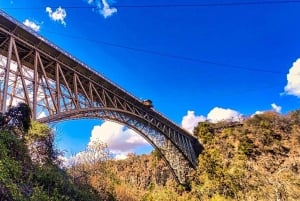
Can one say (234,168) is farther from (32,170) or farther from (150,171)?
(150,171)

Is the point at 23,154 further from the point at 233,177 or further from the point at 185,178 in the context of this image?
the point at 185,178

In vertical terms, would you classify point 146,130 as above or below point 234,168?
above

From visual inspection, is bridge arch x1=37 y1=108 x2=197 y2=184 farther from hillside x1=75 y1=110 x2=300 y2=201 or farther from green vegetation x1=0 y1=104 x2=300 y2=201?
green vegetation x1=0 y1=104 x2=300 y2=201

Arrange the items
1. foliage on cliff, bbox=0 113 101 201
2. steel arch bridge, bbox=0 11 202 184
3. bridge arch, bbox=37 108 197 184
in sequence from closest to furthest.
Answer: foliage on cliff, bbox=0 113 101 201
steel arch bridge, bbox=0 11 202 184
bridge arch, bbox=37 108 197 184

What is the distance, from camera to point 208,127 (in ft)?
200

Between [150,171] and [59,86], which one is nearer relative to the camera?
[59,86]

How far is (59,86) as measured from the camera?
22875 millimetres

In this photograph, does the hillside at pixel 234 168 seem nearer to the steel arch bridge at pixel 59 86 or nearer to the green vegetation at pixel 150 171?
the green vegetation at pixel 150 171

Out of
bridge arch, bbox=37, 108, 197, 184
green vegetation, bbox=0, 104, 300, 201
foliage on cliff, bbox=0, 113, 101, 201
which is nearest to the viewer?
foliage on cliff, bbox=0, 113, 101, 201

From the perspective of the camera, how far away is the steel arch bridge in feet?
65.4

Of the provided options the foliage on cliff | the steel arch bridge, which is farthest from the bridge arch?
the foliage on cliff

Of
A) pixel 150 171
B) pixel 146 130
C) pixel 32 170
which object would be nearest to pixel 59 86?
pixel 32 170

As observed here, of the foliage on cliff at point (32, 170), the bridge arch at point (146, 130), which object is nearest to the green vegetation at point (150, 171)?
the foliage on cliff at point (32, 170)

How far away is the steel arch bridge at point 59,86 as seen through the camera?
65.4 ft
